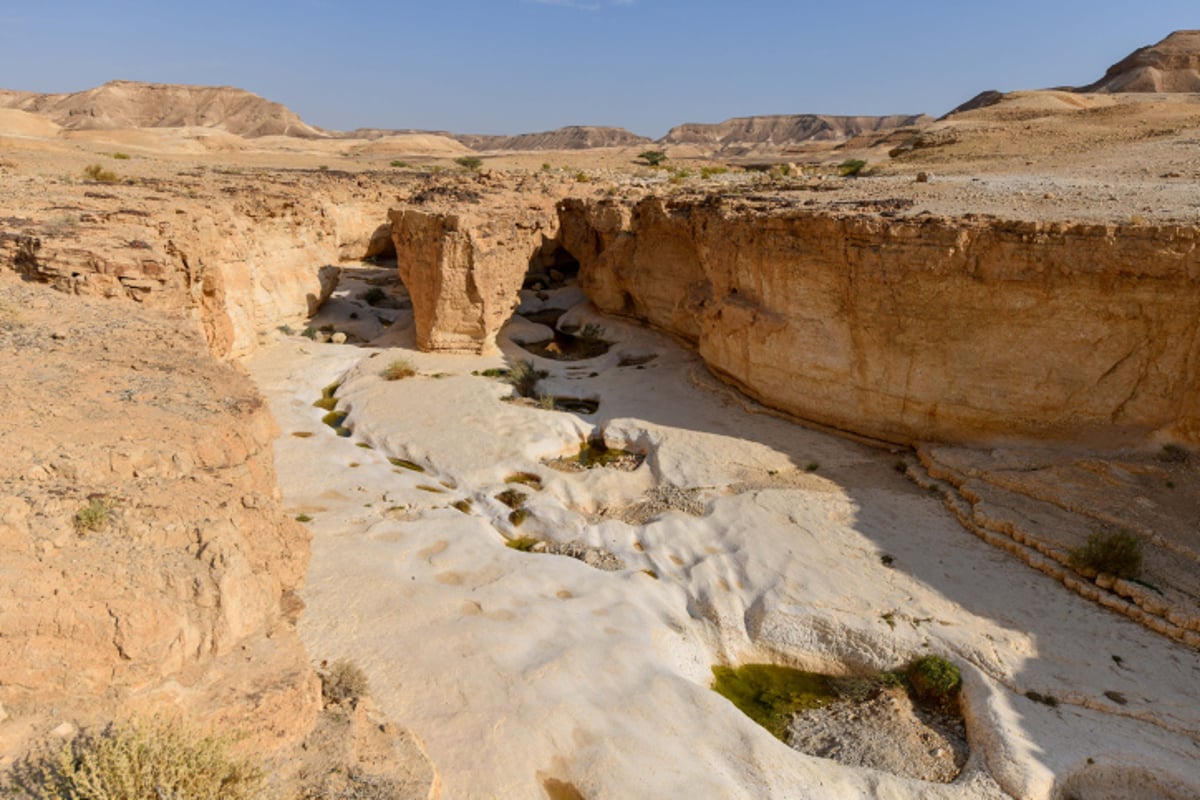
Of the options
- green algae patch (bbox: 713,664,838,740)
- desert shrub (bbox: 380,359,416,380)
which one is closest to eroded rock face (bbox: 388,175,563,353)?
desert shrub (bbox: 380,359,416,380)

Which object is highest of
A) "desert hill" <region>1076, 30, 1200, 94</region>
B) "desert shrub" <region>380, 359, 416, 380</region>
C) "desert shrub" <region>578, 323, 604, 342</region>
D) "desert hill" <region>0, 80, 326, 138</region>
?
"desert hill" <region>0, 80, 326, 138</region>

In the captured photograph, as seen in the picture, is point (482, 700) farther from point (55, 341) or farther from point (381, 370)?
point (381, 370)

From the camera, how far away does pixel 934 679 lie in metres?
7.09

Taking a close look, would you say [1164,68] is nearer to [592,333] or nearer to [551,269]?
[551,269]

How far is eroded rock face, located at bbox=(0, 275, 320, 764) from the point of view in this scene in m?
3.65

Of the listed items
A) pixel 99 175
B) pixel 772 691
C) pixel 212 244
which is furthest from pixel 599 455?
pixel 99 175

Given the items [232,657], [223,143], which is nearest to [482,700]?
[232,657]

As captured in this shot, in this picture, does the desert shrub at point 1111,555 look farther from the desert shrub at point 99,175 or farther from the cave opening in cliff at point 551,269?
the desert shrub at point 99,175

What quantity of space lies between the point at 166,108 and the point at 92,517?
7751 centimetres

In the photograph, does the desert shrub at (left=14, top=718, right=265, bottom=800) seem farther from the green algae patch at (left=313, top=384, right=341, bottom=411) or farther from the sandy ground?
the green algae patch at (left=313, top=384, right=341, bottom=411)

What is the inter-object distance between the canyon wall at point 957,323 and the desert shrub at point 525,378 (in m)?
3.45

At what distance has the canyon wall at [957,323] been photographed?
909 cm

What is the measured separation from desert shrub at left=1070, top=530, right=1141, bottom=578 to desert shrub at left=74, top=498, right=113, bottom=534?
9.33 m

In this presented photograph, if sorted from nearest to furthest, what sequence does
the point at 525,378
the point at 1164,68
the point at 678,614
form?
the point at 678,614, the point at 525,378, the point at 1164,68
